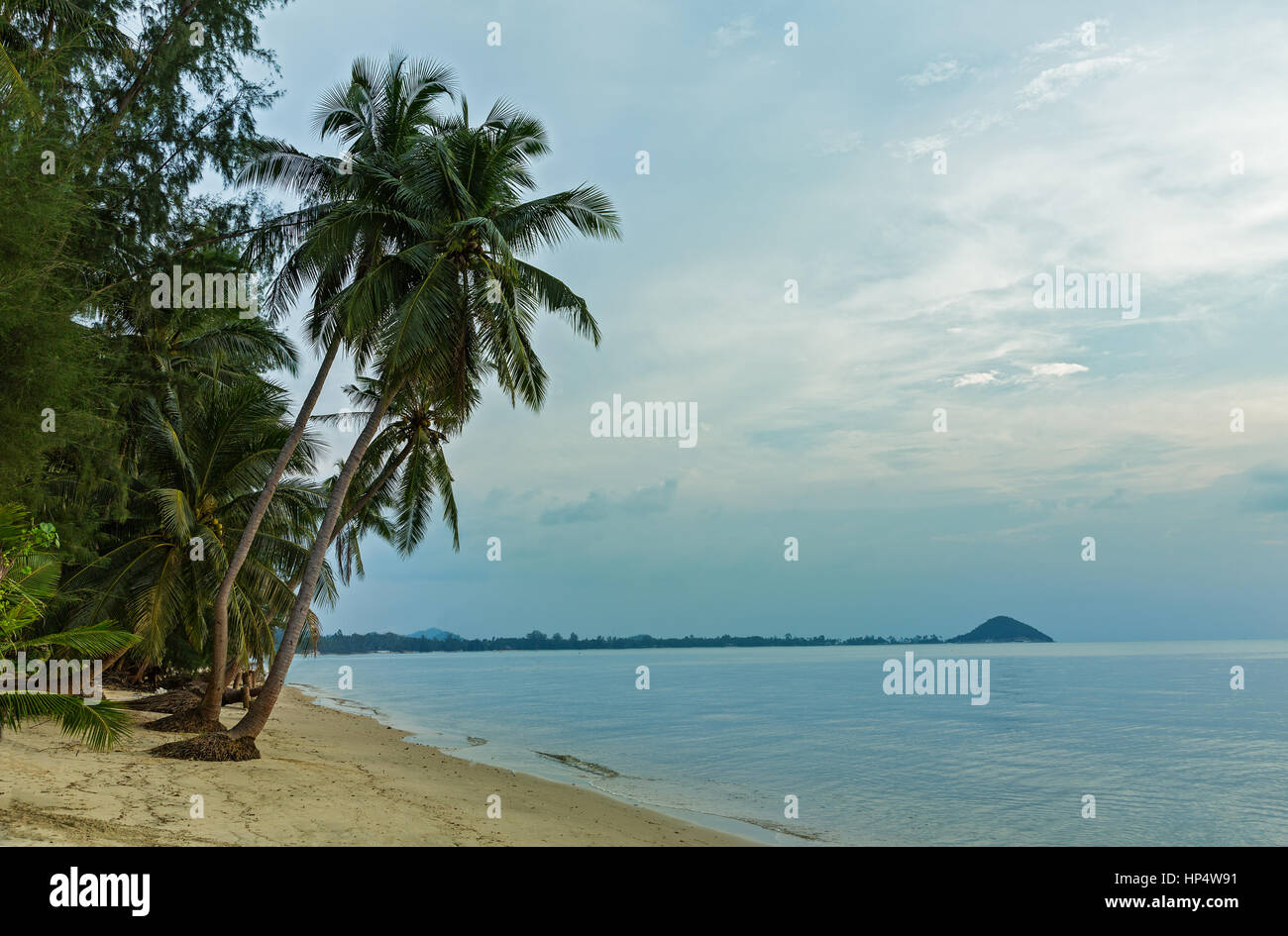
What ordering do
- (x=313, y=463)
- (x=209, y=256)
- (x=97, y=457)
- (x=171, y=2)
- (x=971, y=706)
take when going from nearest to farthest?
(x=97, y=457)
(x=171, y=2)
(x=209, y=256)
(x=313, y=463)
(x=971, y=706)

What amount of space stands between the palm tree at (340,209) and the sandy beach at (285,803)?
326 centimetres

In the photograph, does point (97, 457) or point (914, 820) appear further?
point (914, 820)

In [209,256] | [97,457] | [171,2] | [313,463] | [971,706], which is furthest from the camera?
[971,706]

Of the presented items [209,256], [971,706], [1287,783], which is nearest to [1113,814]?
[1287,783]

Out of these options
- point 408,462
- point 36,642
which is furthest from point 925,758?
point 36,642

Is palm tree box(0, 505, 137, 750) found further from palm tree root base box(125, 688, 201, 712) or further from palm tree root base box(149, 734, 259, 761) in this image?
palm tree root base box(125, 688, 201, 712)

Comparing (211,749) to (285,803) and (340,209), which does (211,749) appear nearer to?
(285,803)

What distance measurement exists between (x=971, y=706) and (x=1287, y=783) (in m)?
25.6

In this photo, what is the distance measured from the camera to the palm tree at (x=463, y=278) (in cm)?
1393

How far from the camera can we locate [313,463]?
21.5m

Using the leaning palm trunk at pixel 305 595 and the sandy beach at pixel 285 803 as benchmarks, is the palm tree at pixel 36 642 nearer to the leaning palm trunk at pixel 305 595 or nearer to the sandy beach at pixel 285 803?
the sandy beach at pixel 285 803

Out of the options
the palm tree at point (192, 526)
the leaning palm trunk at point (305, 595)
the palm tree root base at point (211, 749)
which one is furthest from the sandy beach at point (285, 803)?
the palm tree at point (192, 526)

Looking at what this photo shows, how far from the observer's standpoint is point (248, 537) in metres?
14.4
